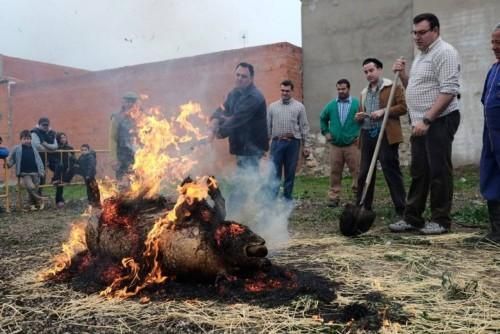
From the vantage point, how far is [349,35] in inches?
588

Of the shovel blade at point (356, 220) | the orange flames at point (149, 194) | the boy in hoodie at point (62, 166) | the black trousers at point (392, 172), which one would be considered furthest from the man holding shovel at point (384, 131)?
the boy in hoodie at point (62, 166)

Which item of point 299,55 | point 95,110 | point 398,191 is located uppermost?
point 299,55

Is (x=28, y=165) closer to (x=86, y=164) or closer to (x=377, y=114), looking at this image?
(x=86, y=164)

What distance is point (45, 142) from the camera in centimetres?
1100

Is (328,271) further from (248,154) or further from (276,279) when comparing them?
(248,154)

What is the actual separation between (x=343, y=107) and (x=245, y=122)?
9.49 ft

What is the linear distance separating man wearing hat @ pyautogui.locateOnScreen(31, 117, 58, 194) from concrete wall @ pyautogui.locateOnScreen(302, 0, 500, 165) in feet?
26.1

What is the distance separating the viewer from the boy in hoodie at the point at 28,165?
9805mm

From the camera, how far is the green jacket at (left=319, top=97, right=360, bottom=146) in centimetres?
818

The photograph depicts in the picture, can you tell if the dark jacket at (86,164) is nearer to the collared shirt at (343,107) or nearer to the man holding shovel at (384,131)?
the collared shirt at (343,107)

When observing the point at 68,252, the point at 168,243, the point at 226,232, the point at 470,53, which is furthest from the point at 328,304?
the point at 470,53

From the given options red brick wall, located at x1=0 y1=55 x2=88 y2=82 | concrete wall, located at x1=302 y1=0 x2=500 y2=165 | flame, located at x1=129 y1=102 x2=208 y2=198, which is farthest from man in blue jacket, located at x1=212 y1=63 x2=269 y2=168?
red brick wall, located at x1=0 y1=55 x2=88 y2=82

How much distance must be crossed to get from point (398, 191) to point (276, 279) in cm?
341

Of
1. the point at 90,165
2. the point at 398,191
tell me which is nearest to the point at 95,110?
the point at 90,165
